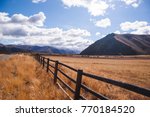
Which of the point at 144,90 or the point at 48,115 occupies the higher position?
the point at 144,90

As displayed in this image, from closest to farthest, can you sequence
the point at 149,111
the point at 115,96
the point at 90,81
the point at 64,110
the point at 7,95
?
the point at 149,111, the point at 64,110, the point at 7,95, the point at 115,96, the point at 90,81

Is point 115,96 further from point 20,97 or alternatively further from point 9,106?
point 9,106

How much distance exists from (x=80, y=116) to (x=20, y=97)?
313 centimetres

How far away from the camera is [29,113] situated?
596cm

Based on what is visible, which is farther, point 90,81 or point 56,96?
point 90,81

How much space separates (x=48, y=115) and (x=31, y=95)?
2.92m

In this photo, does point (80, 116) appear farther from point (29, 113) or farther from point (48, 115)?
point (29, 113)

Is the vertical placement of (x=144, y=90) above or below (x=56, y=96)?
above

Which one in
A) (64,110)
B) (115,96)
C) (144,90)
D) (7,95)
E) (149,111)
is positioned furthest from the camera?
(115,96)

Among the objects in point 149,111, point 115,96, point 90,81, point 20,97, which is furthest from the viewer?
point 90,81

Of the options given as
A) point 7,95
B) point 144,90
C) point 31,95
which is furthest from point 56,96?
point 144,90

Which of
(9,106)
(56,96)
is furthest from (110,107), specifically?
(56,96)

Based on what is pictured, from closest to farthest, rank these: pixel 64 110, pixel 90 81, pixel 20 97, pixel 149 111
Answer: pixel 149 111, pixel 64 110, pixel 20 97, pixel 90 81

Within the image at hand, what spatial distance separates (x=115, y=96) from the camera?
10570 mm
